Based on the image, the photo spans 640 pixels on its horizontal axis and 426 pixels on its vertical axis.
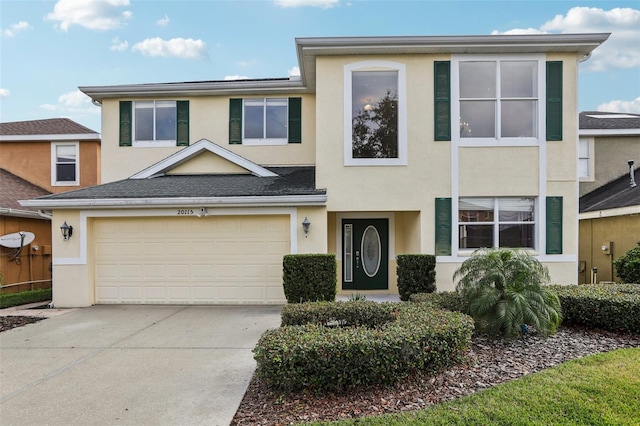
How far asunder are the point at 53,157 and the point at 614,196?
64.4 feet

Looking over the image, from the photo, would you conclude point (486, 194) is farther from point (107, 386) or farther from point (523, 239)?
point (107, 386)

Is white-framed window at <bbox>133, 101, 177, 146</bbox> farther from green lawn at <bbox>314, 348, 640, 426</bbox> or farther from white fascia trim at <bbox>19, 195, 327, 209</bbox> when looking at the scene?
green lawn at <bbox>314, 348, 640, 426</bbox>

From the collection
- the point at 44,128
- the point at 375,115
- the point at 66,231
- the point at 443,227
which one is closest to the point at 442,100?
the point at 375,115

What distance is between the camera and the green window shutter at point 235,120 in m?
11.6

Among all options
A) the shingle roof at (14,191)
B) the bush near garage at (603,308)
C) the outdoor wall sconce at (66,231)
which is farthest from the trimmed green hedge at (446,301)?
the shingle roof at (14,191)

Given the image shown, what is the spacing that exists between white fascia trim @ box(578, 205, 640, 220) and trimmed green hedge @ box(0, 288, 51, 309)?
17.0m

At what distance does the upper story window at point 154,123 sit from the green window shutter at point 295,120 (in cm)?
327

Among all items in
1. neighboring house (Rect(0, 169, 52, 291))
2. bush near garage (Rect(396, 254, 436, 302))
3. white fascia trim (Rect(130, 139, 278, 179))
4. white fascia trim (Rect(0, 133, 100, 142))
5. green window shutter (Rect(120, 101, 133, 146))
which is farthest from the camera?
white fascia trim (Rect(0, 133, 100, 142))

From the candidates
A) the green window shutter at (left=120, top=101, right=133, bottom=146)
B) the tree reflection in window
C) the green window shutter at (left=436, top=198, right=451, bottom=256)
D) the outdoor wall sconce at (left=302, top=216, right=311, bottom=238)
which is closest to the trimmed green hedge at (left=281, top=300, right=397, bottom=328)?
the outdoor wall sconce at (left=302, top=216, right=311, bottom=238)

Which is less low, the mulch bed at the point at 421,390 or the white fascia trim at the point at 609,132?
the white fascia trim at the point at 609,132

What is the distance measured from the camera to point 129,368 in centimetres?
508

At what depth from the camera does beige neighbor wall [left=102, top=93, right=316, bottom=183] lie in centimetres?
1155

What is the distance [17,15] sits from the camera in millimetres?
10602

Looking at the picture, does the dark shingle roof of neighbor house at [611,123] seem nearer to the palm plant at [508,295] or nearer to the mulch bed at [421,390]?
the palm plant at [508,295]
